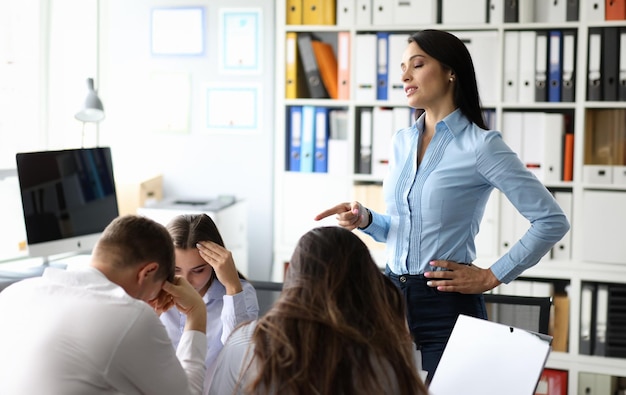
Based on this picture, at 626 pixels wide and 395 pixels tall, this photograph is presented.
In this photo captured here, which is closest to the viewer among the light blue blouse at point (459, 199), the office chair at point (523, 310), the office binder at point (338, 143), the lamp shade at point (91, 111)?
the light blue blouse at point (459, 199)

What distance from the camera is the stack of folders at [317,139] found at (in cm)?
418

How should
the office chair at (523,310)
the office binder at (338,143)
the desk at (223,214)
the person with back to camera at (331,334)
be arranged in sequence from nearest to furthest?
the person with back to camera at (331,334) → the office chair at (523,310) → the desk at (223,214) → the office binder at (338,143)

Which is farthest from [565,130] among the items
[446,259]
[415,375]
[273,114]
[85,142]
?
[415,375]

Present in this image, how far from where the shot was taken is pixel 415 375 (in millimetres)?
1372

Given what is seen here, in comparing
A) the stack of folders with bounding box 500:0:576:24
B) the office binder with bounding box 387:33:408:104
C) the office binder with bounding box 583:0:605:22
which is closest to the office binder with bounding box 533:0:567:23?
the stack of folders with bounding box 500:0:576:24

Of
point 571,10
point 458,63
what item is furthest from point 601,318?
point 458,63

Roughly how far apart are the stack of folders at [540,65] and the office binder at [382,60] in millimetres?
579

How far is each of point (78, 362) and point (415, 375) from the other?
630mm

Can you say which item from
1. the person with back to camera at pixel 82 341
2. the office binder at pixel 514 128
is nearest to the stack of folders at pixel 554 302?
the office binder at pixel 514 128

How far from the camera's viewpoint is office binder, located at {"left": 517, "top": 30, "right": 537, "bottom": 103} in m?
3.93

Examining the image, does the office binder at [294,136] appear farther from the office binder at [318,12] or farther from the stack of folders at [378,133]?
the office binder at [318,12]

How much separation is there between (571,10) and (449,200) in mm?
2200

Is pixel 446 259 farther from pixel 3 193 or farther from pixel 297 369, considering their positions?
pixel 3 193

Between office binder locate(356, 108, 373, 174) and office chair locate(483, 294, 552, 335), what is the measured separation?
6.05 feet
